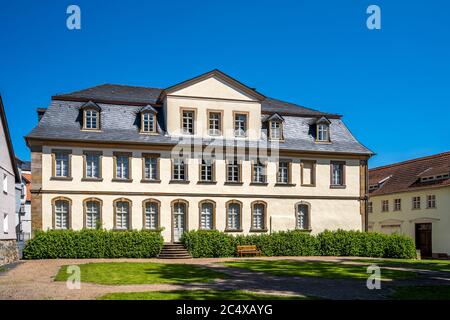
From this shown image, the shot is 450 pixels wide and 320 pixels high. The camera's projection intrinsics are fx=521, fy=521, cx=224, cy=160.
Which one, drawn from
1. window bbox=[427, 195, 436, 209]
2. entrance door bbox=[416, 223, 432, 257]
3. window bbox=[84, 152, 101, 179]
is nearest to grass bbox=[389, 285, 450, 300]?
window bbox=[84, 152, 101, 179]

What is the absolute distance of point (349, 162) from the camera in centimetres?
3622

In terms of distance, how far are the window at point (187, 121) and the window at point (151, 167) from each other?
2649 millimetres

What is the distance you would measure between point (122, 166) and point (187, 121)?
5.07 metres

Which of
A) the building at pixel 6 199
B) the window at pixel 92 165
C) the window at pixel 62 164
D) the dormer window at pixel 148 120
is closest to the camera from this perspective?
the building at pixel 6 199

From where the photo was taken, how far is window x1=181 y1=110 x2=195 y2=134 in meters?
33.6

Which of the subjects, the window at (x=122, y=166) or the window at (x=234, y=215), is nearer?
the window at (x=122, y=166)

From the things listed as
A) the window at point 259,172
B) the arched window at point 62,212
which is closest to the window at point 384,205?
the window at point 259,172

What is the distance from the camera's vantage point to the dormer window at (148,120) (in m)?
33.1

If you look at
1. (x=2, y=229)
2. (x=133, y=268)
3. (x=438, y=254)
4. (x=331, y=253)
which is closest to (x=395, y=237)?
(x=331, y=253)

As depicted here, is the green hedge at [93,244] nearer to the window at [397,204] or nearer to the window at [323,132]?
the window at [323,132]

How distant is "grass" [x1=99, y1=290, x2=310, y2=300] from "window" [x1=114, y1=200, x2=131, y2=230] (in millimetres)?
17789

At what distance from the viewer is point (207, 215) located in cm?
3366
